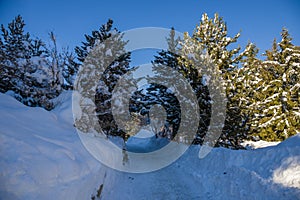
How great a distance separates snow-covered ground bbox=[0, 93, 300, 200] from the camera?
11.2ft

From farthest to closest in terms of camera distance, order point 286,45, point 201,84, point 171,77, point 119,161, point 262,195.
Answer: point 171,77 < point 286,45 < point 201,84 < point 119,161 < point 262,195

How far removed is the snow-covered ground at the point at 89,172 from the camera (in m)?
3.43

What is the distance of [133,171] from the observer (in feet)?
33.2

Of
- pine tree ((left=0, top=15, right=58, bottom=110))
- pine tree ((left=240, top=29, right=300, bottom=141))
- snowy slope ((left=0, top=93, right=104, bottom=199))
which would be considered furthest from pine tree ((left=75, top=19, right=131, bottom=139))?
pine tree ((left=240, top=29, right=300, bottom=141))

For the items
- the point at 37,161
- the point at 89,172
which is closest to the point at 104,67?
the point at 89,172

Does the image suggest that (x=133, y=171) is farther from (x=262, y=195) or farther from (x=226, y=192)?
(x=262, y=195)

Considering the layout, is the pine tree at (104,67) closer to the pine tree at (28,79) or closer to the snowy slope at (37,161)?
the pine tree at (28,79)

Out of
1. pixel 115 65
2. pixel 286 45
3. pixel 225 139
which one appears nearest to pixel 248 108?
pixel 225 139

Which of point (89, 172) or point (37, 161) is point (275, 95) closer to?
point (89, 172)

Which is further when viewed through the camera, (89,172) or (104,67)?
(104,67)

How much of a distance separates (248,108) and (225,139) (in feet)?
8.53

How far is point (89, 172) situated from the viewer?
16.9 feet

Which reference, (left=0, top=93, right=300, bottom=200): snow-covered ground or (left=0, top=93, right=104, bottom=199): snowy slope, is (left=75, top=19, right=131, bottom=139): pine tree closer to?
(left=0, top=93, right=300, bottom=200): snow-covered ground

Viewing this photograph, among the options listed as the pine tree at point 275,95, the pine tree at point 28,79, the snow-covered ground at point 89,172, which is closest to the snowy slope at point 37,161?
the snow-covered ground at point 89,172
